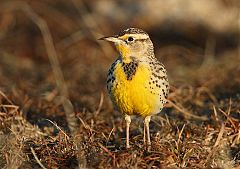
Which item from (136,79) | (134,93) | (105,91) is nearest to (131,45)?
(136,79)

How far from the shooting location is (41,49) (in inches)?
516

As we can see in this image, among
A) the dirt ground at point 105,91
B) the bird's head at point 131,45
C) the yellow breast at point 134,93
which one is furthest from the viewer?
the bird's head at point 131,45

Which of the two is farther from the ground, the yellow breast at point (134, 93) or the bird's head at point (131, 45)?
the bird's head at point (131, 45)

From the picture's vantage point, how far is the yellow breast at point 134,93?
5.69m

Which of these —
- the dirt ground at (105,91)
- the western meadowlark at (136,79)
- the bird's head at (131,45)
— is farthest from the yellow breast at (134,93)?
the dirt ground at (105,91)

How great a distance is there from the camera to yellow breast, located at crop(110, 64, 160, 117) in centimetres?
569

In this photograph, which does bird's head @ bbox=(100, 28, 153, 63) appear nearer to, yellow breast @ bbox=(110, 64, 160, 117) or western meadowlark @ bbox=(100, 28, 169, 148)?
western meadowlark @ bbox=(100, 28, 169, 148)

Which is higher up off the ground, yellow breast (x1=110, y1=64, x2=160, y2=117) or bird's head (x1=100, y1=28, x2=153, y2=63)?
bird's head (x1=100, y1=28, x2=153, y2=63)

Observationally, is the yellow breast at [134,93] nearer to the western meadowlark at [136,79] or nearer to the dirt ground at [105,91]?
the western meadowlark at [136,79]

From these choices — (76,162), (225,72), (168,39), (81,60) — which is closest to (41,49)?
(81,60)

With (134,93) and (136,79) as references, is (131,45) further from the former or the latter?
(134,93)

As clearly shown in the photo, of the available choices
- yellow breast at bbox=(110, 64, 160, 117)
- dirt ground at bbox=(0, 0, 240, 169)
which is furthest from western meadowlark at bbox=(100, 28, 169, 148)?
dirt ground at bbox=(0, 0, 240, 169)

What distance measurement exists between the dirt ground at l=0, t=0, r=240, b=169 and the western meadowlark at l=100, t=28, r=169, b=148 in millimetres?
358

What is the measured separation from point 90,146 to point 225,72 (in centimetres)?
456
